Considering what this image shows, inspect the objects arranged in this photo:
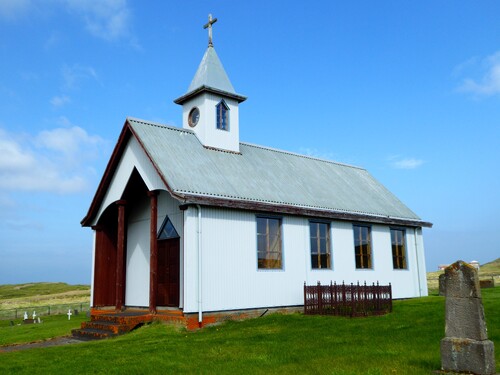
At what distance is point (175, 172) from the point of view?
1762cm

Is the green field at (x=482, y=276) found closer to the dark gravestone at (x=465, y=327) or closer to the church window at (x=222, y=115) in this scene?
the church window at (x=222, y=115)

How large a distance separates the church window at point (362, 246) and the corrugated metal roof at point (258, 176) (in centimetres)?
85

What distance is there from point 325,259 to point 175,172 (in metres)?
7.52

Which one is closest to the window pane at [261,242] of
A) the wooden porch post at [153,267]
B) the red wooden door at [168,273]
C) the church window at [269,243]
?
the church window at [269,243]

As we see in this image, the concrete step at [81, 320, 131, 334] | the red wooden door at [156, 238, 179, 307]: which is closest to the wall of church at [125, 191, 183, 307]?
the red wooden door at [156, 238, 179, 307]

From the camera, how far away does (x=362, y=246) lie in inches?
904

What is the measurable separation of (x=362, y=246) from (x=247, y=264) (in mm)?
7203

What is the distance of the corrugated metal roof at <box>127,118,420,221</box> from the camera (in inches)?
709

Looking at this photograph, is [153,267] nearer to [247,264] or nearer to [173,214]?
[173,214]

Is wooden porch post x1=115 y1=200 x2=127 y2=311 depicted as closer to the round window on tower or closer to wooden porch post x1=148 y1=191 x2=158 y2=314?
wooden porch post x1=148 y1=191 x2=158 y2=314

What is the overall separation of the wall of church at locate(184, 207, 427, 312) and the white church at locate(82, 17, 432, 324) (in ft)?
0.13

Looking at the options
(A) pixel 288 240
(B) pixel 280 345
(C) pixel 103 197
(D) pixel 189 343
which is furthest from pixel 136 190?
(B) pixel 280 345

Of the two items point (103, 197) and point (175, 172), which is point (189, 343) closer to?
point (175, 172)

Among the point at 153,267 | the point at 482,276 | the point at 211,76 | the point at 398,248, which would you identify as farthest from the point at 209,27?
the point at 482,276
